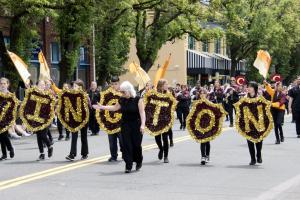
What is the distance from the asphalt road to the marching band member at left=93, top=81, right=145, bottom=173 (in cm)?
40

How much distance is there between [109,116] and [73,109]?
0.83 metres

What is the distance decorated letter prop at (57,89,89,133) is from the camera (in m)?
13.9

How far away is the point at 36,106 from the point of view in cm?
1437

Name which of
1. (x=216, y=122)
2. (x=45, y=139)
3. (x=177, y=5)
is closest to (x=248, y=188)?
(x=216, y=122)

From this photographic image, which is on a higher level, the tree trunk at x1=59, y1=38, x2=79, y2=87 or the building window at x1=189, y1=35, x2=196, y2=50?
the building window at x1=189, y1=35, x2=196, y2=50

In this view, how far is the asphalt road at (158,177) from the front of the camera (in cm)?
948

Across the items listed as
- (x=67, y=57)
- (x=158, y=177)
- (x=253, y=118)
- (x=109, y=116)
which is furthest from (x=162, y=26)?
(x=158, y=177)

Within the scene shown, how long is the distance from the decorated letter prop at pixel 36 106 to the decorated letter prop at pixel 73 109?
Answer: 25 centimetres

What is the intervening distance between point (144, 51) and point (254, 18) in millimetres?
18015

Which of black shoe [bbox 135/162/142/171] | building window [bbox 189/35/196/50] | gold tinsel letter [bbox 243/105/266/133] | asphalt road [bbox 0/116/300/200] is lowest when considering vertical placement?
asphalt road [bbox 0/116/300/200]

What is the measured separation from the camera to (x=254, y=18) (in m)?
53.3

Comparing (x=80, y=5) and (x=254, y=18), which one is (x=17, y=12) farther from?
(x=254, y=18)

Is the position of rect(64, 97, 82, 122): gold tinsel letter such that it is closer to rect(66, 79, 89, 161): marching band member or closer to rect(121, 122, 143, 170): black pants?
rect(66, 79, 89, 161): marching band member

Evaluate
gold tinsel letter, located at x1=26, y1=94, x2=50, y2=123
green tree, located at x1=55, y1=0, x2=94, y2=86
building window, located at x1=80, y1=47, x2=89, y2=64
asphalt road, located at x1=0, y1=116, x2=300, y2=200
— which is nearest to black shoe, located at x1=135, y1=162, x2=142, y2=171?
asphalt road, located at x1=0, y1=116, x2=300, y2=200
